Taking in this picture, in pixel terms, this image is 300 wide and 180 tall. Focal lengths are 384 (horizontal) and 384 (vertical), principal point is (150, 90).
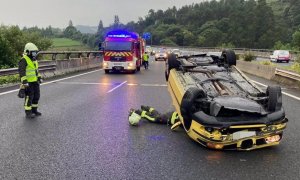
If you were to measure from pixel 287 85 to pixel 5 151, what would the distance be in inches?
589

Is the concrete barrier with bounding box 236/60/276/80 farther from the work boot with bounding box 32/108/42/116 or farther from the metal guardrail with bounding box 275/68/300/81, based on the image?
the work boot with bounding box 32/108/42/116

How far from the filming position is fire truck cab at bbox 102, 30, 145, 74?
26.6m

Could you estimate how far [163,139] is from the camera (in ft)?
23.7

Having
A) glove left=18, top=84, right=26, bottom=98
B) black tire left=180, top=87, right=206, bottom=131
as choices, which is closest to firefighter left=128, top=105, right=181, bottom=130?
black tire left=180, top=87, right=206, bottom=131

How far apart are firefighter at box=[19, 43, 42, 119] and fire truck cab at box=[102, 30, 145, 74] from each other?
16.6 meters

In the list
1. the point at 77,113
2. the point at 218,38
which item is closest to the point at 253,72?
the point at 77,113

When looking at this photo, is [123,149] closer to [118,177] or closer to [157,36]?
[118,177]

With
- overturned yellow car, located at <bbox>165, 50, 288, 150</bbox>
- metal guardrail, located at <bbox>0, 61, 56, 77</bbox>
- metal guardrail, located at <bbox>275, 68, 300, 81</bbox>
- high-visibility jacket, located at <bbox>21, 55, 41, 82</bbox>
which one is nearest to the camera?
overturned yellow car, located at <bbox>165, 50, 288, 150</bbox>

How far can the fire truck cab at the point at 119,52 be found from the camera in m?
26.6

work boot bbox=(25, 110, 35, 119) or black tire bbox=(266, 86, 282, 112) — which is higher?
black tire bbox=(266, 86, 282, 112)

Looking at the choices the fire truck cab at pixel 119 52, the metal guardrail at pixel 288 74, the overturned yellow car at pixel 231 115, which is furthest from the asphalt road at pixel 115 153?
the fire truck cab at pixel 119 52

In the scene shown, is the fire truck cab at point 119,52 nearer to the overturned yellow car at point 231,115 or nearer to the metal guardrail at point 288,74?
the metal guardrail at point 288,74

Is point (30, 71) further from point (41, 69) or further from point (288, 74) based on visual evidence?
point (288, 74)

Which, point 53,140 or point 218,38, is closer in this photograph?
point 53,140
